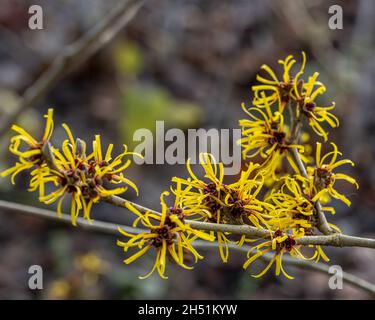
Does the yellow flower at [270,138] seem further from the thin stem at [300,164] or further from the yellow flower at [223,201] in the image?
the yellow flower at [223,201]

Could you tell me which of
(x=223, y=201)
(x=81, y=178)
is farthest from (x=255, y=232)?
(x=81, y=178)

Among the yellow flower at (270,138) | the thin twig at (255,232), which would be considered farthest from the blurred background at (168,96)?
the thin twig at (255,232)

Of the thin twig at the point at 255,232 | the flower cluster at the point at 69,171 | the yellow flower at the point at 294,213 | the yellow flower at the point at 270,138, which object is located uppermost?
the yellow flower at the point at 270,138

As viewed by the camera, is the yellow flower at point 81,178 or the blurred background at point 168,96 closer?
the yellow flower at point 81,178

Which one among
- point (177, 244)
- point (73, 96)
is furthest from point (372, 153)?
point (177, 244)

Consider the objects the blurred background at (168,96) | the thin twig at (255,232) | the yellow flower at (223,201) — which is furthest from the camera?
the blurred background at (168,96)

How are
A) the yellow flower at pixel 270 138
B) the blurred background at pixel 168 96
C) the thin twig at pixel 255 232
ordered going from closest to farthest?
the thin twig at pixel 255 232 → the yellow flower at pixel 270 138 → the blurred background at pixel 168 96

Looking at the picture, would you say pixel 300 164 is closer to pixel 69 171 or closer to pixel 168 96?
pixel 69 171

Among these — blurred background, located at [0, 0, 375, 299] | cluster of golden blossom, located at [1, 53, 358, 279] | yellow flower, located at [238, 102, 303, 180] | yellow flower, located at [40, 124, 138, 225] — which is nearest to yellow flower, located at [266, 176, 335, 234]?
cluster of golden blossom, located at [1, 53, 358, 279]

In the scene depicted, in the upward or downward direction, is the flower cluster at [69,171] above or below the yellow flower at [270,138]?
below

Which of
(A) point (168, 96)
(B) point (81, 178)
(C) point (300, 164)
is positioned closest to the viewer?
(B) point (81, 178)
